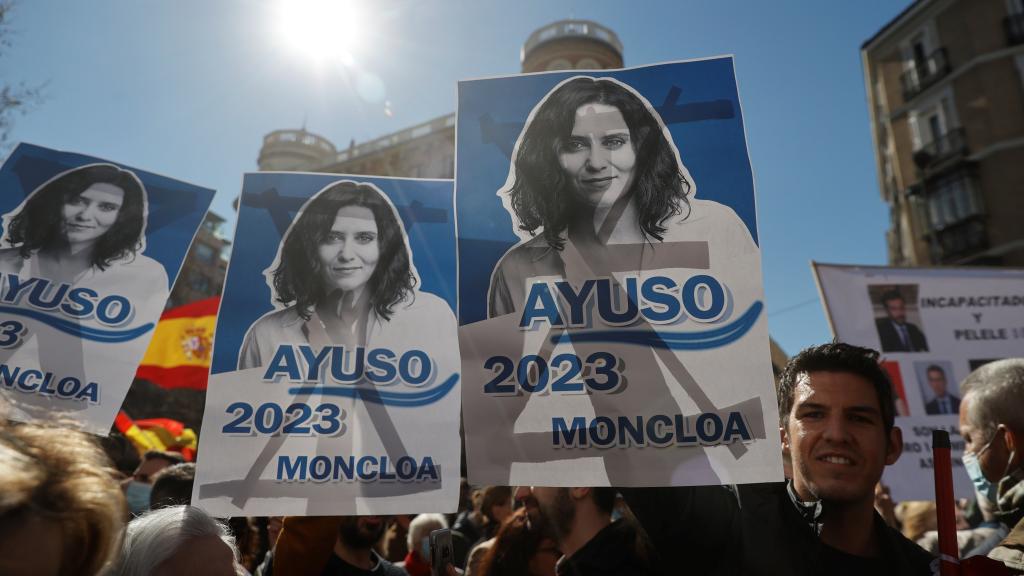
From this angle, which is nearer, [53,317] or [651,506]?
[651,506]

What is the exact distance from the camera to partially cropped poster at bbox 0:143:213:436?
2.65 m

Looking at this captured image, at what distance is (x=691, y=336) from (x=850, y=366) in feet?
1.55

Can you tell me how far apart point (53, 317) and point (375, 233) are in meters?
1.41

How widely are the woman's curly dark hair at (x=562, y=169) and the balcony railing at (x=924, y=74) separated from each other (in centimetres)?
2542

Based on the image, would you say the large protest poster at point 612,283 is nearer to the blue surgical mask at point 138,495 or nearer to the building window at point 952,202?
the blue surgical mask at point 138,495

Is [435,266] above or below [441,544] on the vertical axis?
above

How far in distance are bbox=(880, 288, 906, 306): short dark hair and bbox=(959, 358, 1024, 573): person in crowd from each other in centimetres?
217

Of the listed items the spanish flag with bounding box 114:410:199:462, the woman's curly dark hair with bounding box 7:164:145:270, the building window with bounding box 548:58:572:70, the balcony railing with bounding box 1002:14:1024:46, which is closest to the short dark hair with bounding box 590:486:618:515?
the woman's curly dark hair with bounding box 7:164:145:270

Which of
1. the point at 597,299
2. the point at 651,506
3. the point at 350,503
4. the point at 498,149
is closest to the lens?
the point at 651,506

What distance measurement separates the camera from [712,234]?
193 cm

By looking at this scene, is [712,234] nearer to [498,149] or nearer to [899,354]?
[498,149]

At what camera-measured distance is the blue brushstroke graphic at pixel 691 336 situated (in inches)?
73.2

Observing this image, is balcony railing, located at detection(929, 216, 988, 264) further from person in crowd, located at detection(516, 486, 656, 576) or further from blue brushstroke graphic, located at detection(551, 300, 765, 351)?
blue brushstroke graphic, located at detection(551, 300, 765, 351)

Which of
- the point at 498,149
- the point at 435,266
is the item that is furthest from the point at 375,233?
the point at 498,149
